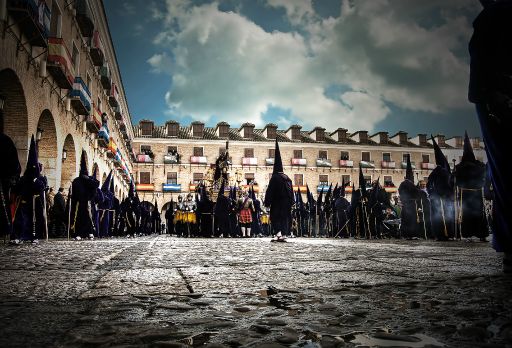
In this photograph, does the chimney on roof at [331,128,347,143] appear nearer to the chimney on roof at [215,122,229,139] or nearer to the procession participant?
the chimney on roof at [215,122,229,139]

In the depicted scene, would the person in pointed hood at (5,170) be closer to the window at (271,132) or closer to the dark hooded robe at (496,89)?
the dark hooded robe at (496,89)

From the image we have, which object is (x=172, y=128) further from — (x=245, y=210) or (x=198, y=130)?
(x=245, y=210)

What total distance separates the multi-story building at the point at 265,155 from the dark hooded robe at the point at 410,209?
28096 mm

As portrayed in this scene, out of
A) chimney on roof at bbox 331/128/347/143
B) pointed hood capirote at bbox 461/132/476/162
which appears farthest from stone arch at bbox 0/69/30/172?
chimney on roof at bbox 331/128/347/143

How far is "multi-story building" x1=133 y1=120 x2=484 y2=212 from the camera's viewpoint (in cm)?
4103

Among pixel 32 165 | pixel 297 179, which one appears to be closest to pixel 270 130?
pixel 297 179

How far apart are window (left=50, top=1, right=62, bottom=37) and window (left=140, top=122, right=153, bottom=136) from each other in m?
28.8

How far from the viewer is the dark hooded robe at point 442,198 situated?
9938 mm

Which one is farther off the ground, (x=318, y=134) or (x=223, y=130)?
(x=223, y=130)

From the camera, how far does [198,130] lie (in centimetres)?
4338

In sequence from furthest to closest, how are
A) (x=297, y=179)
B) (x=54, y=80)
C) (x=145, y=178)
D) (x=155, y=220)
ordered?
(x=297, y=179)
(x=145, y=178)
(x=155, y=220)
(x=54, y=80)

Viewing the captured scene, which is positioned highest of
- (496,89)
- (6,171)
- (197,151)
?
(197,151)

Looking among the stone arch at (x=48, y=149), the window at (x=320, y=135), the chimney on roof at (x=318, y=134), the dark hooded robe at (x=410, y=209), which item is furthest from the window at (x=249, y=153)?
the dark hooded robe at (x=410, y=209)

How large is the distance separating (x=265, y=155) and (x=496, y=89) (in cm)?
4024
